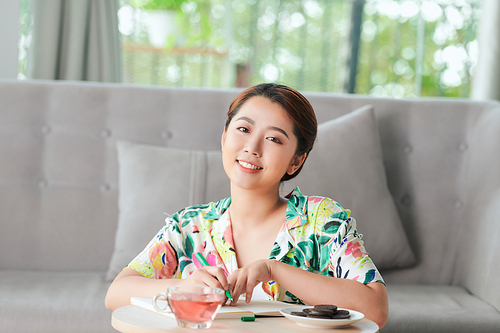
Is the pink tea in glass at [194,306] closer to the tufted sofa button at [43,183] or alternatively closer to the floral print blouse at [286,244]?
the floral print blouse at [286,244]

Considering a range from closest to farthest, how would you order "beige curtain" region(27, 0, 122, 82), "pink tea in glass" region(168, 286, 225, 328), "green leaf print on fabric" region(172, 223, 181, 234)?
"pink tea in glass" region(168, 286, 225, 328)
"green leaf print on fabric" region(172, 223, 181, 234)
"beige curtain" region(27, 0, 122, 82)

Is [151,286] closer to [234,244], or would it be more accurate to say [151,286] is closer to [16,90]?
[234,244]

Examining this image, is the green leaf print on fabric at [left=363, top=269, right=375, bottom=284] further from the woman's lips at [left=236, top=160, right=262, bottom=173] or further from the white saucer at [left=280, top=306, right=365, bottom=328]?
the woman's lips at [left=236, top=160, right=262, bottom=173]

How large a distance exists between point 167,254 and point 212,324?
0.39m

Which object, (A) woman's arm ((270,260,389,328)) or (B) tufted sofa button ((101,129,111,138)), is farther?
(B) tufted sofa button ((101,129,111,138))

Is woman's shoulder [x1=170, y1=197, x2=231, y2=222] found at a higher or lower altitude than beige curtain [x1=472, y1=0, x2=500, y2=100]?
lower

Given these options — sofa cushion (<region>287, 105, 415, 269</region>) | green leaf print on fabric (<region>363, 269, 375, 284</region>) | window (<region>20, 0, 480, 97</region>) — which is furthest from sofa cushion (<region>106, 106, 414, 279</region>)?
window (<region>20, 0, 480, 97</region>)

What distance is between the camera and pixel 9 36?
2400 mm

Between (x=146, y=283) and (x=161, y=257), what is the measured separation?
0.15 metres

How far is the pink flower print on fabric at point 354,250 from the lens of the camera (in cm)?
101

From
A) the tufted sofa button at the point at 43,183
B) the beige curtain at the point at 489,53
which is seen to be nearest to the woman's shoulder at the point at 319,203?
the tufted sofa button at the point at 43,183

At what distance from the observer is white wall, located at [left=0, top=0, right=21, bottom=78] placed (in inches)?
93.4

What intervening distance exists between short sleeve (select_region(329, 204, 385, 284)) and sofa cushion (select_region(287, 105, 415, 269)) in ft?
1.76

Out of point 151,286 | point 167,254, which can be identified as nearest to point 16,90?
point 167,254
